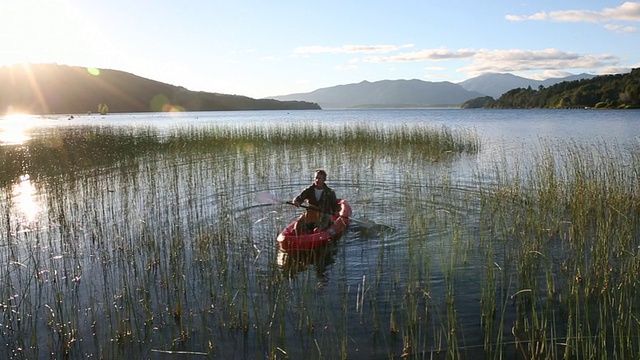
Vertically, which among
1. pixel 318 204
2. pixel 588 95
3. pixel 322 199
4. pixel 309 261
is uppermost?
pixel 588 95

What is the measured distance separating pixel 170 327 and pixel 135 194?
25.6ft

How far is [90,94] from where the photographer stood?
146625 mm

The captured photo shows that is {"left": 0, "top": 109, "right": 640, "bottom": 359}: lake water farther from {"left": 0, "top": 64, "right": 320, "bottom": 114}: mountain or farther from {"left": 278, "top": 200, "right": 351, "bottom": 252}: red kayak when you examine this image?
{"left": 0, "top": 64, "right": 320, "bottom": 114}: mountain

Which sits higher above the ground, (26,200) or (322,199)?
(322,199)

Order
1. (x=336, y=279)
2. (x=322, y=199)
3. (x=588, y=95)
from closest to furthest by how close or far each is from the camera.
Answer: (x=336, y=279)
(x=322, y=199)
(x=588, y=95)

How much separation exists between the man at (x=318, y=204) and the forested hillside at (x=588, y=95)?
73.2m

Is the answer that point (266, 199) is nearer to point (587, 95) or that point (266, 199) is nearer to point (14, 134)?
point (14, 134)

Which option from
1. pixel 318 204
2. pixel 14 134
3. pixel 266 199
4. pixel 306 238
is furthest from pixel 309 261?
pixel 14 134

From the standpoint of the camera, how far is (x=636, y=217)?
951 cm

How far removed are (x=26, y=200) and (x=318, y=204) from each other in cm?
782

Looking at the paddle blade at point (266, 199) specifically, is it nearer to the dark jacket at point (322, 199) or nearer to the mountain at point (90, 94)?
the dark jacket at point (322, 199)

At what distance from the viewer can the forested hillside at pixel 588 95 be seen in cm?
7262

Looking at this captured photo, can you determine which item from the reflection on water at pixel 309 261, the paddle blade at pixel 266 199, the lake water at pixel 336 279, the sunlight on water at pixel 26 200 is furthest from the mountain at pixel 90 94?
the reflection on water at pixel 309 261

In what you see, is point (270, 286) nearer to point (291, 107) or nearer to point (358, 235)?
point (358, 235)
